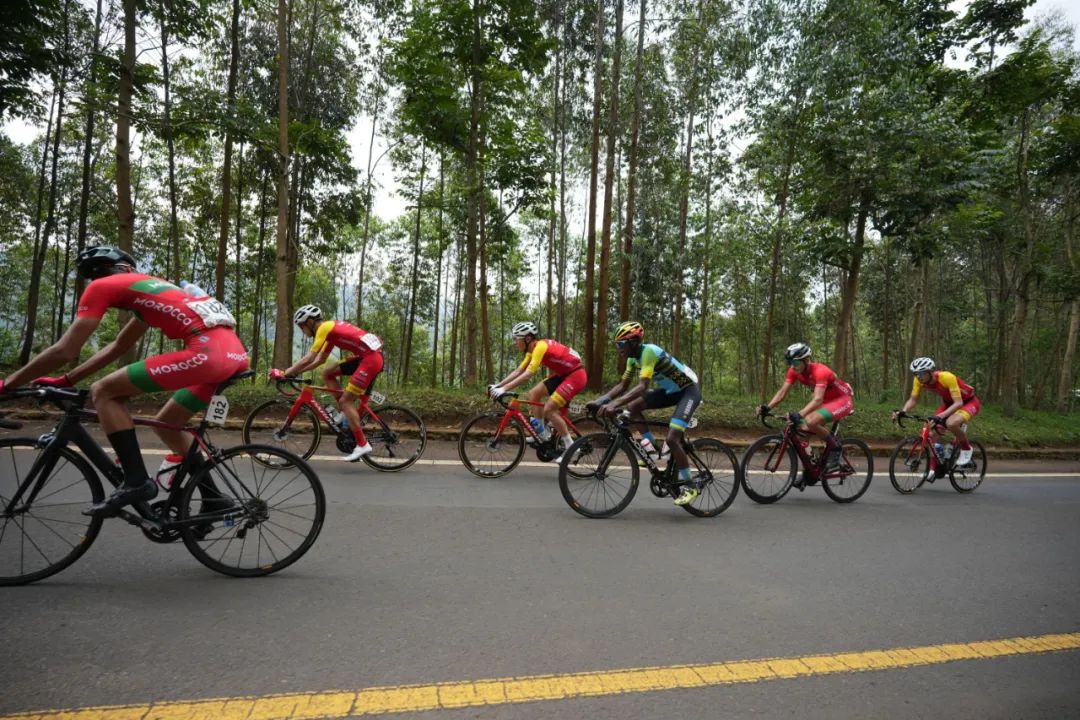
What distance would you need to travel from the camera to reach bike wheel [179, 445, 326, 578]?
3.28m

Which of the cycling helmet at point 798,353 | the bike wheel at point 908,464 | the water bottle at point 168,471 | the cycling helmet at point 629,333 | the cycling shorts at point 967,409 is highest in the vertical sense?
the cycling helmet at point 629,333

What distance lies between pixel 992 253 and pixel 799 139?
18422mm

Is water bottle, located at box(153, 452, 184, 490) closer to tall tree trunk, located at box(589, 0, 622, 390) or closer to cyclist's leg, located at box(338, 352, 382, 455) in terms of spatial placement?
cyclist's leg, located at box(338, 352, 382, 455)

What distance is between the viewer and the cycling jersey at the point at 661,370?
17.7 feet

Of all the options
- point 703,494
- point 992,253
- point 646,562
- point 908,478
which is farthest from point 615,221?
point 646,562

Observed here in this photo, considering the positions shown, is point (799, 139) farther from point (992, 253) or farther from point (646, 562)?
point (992, 253)

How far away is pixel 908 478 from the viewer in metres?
7.43

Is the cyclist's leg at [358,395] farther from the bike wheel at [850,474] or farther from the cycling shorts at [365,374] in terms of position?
the bike wheel at [850,474]

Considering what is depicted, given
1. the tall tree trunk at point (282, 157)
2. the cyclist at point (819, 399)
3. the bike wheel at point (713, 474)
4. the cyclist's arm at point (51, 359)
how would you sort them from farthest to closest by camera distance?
the tall tree trunk at point (282, 157), the cyclist at point (819, 399), the bike wheel at point (713, 474), the cyclist's arm at point (51, 359)

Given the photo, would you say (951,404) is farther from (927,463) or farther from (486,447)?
(486,447)

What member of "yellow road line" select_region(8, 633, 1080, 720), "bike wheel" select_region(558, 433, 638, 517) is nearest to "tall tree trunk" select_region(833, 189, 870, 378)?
"bike wheel" select_region(558, 433, 638, 517)

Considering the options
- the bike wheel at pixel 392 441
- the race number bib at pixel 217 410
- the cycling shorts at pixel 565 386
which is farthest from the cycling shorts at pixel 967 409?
the race number bib at pixel 217 410

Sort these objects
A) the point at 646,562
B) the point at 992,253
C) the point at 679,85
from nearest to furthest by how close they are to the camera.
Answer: the point at 646,562 → the point at 679,85 → the point at 992,253

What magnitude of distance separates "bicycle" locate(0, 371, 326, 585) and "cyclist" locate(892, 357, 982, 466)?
7.67m
